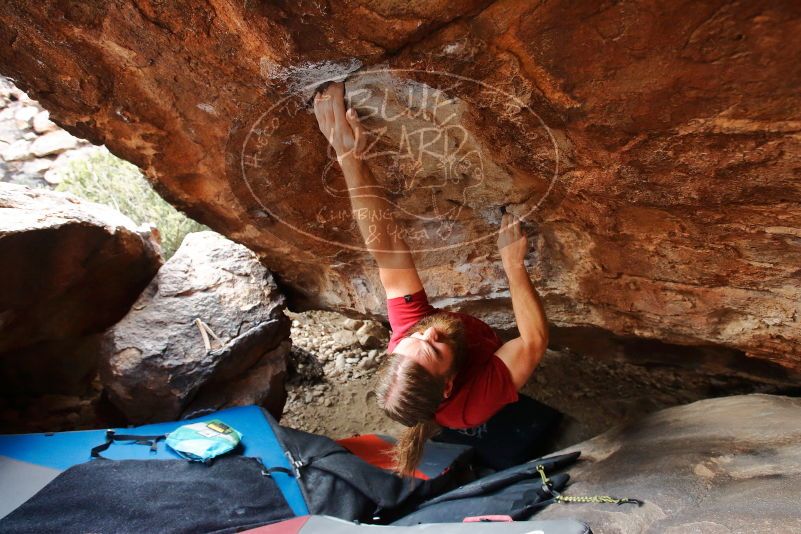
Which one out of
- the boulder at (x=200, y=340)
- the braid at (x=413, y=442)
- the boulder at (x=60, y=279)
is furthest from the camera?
the boulder at (x=200, y=340)

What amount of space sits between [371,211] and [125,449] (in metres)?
2.01

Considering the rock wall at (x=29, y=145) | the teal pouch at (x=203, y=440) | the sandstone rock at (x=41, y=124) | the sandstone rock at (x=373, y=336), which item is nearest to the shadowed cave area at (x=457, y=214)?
the teal pouch at (x=203, y=440)

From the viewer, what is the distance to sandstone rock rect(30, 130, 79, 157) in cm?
800

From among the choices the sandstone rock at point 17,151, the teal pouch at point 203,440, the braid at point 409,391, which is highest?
the sandstone rock at point 17,151

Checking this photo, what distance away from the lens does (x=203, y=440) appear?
2.83m

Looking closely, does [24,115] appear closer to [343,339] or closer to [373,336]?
[343,339]

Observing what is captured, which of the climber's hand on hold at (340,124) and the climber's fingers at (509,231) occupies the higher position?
the climber's hand on hold at (340,124)

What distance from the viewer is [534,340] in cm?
→ 190

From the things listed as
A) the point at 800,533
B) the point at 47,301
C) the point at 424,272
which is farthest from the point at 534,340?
the point at 47,301

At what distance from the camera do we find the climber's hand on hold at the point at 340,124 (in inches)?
68.7

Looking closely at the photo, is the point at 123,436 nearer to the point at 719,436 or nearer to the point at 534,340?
the point at 534,340

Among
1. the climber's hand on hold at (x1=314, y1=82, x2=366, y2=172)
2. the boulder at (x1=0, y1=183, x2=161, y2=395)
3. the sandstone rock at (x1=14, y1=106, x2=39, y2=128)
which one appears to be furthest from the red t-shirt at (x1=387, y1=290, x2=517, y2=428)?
the sandstone rock at (x1=14, y1=106, x2=39, y2=128)

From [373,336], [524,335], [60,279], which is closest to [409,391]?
[524,335]

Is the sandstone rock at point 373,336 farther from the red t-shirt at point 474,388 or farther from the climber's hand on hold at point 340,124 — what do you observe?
the climber's hand on hold at point 340,124
